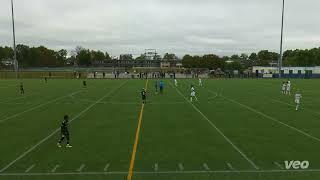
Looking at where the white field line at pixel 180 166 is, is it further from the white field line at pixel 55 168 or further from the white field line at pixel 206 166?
the white field line at pixel 55 168

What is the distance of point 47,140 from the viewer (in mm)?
17750

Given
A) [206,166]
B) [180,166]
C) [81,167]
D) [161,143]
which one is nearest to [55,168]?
[81,167]

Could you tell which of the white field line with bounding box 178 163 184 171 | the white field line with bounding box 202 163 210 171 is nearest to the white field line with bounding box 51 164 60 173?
the white field line with bounding box 178 163 184 171

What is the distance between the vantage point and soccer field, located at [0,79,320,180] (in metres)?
12.7

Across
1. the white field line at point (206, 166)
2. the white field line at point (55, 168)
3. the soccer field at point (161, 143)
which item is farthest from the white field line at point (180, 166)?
the white field line at point (55, 168)

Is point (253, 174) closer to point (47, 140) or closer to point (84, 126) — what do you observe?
point (47, 140)

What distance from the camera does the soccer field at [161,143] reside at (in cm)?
1270

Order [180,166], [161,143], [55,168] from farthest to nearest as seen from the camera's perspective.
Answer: [161,143] < [180,166] < [55,168]

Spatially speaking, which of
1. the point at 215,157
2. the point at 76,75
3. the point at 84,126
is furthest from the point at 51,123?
the point at 76,75

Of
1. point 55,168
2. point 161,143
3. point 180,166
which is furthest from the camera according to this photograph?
point 161,143

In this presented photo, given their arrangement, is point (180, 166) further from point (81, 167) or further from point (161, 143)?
point (161, 143)

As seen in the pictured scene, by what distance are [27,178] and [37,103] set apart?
71.8 ft

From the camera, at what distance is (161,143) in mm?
16875

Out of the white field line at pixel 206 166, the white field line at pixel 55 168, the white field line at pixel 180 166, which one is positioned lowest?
the white field line at pixel 55 168
